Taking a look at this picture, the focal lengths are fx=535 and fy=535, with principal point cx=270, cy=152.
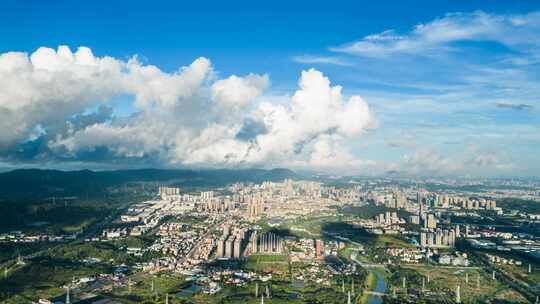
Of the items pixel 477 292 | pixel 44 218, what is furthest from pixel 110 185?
pixel 477 292

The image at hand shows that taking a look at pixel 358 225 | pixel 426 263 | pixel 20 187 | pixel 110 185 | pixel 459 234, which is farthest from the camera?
pixel 110 185

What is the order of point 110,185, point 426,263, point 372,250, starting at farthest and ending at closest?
point 110,185, point 372,250, point 426,263

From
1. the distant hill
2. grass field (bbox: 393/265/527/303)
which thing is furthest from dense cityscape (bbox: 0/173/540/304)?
the distant hill

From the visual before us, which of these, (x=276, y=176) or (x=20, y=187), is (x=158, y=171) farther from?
(x=20, y=187)

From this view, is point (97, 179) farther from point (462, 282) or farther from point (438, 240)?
point (462, 282)

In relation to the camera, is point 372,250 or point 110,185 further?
point 110,185

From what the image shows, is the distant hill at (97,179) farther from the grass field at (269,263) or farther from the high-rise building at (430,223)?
the high-rise building at (430,223)

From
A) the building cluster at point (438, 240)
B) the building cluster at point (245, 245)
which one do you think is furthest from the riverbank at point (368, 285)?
the building cluster at point (438, 240)

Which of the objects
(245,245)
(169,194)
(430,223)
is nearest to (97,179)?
(169,194)
